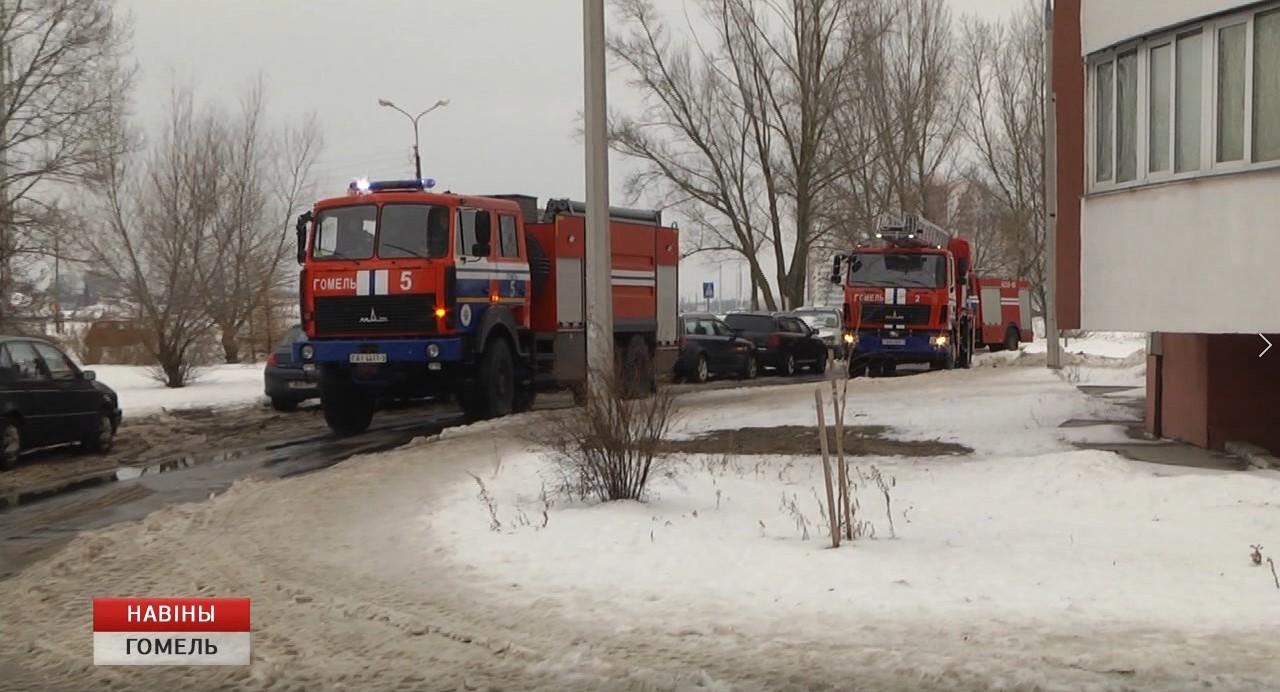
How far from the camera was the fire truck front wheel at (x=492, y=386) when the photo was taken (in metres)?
17.2

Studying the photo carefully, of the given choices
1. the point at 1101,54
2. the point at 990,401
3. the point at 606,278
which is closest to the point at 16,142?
the point at 606,278

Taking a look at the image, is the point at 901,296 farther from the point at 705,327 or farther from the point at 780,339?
the point at 780,339

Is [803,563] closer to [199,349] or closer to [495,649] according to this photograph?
[495,649]

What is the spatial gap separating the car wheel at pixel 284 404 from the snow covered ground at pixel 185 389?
1.30 meters

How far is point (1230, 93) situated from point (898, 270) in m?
17.3

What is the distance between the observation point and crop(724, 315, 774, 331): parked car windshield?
106ft

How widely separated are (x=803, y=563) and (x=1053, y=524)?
239cm

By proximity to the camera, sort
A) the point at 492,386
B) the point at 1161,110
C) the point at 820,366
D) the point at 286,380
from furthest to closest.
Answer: the point at 820,366 < the point at 286,380 < the point at 492,386 < the point at 1161,110

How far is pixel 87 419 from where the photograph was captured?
15242 mm

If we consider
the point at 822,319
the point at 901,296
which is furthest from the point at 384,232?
the point at 822,319

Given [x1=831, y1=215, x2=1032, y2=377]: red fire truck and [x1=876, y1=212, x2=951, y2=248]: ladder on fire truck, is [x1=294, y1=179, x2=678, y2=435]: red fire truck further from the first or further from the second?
[x1=876, y1=212, x2=951, y2=248]: ladder on fire truck

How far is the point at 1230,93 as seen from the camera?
34.9 feet

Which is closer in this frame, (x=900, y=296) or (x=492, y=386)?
(x=492, y=386)
